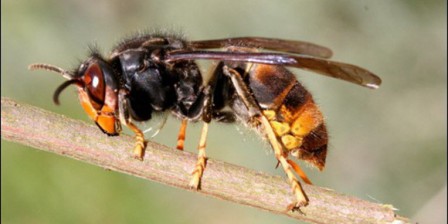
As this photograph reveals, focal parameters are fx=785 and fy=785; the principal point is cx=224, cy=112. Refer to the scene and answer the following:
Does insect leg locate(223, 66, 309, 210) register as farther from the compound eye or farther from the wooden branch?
the compound eye

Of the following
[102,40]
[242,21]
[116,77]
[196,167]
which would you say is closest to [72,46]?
[102,40]

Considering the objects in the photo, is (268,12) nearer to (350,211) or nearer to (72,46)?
(72,46)

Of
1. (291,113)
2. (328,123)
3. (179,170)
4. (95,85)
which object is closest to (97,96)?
(95,85)

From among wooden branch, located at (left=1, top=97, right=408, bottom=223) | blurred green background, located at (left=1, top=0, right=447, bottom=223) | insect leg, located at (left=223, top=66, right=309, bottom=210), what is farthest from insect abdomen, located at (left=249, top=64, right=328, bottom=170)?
blurred green background, located at (left=1, top=0, right=447, bottom=223)

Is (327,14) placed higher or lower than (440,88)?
higher

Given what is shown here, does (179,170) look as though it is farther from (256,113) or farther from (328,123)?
(328,123)

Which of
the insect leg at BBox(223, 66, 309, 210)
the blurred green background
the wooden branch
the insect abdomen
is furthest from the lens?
the blurred green background

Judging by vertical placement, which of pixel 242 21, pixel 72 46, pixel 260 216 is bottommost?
pixel 260 216

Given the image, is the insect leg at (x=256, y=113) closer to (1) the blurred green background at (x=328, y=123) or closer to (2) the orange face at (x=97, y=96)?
(2) the orange face at (x=97, y=96)
